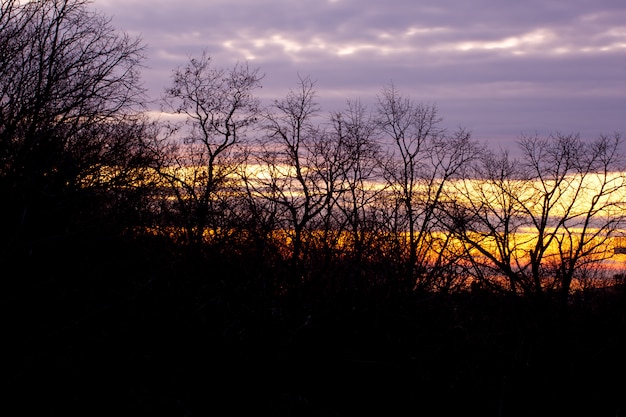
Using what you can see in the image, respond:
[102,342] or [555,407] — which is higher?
[102,342]

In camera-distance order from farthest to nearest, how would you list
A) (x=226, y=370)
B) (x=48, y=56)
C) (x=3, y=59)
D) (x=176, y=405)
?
(x=48, y=56) → (x=3, y=59) → (x=226, y=370) → (x=176, y=405)

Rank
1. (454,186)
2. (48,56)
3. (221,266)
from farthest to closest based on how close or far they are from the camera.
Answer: (454,186), (48,56), (221,266)

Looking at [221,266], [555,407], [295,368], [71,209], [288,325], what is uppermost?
[71,209]

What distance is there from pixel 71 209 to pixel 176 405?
12.2ft

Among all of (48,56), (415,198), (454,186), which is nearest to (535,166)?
(454,186)

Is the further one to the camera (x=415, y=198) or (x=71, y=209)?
(x=415, y=198)

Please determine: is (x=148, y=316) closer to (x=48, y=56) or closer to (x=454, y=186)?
(x=48, y=56)

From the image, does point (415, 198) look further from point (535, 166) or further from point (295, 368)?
point (295, 368)

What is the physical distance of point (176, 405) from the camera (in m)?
6.90

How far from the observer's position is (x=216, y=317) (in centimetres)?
835

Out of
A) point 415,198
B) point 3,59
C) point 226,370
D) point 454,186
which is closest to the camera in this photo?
point 226,370

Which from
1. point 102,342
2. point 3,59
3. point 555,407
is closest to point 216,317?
point 102,342

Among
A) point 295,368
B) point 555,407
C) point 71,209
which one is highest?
point 71,209

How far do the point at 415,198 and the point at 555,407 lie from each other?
3361 centimetres
